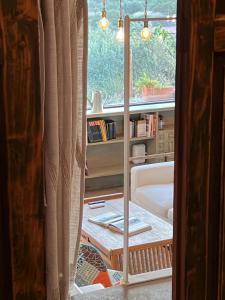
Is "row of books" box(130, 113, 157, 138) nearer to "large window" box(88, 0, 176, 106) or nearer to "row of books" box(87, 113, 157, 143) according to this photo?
"row of books" box(87, 113, 157, 143)

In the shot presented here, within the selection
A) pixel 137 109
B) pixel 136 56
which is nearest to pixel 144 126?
pixel 137 109

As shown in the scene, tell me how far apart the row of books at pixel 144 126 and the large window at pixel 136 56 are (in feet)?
0.94

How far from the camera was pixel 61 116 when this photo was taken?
4.04 feet

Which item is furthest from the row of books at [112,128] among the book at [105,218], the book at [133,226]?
the book at [133,226]

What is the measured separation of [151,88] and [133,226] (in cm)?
232

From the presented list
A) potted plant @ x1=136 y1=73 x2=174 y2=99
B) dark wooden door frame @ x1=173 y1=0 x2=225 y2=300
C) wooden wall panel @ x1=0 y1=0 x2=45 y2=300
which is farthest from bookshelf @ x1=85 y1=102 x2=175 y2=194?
wooden wall panel @ x1=0 y1=0 x2=45 y2=300

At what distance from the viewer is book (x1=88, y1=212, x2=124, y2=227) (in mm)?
4332

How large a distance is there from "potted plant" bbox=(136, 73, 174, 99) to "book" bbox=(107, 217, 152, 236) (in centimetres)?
212

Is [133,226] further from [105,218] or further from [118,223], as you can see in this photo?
[105,218]

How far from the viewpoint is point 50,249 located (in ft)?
4.00

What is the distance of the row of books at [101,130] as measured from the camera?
5.68 meters

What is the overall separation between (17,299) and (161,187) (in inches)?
158

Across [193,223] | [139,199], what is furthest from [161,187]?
[193,223]

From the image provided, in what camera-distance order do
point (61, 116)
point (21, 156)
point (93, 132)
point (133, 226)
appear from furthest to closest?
point (93, 132) → point (133, 226) → point (61, 116) → point (21, 156)
